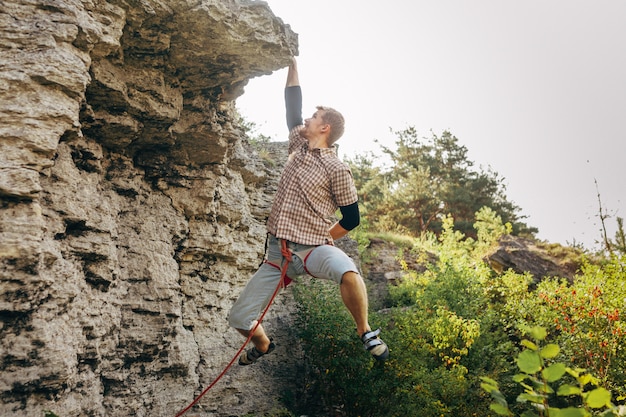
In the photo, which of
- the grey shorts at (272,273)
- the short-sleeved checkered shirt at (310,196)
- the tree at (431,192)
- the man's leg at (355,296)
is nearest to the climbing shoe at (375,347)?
the man's leg at (355,296)

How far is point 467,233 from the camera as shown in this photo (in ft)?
79.1

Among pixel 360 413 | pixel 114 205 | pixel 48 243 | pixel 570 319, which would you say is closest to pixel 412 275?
pixel 570 319

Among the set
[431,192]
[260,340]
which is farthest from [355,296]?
[431,192]

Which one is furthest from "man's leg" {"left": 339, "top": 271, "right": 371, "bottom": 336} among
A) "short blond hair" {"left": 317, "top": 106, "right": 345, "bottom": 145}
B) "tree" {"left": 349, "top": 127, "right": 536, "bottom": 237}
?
"tree" {"left": 349, "top": 127, "right": 536, "bottom": 237}

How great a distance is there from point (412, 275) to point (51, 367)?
30.6ft

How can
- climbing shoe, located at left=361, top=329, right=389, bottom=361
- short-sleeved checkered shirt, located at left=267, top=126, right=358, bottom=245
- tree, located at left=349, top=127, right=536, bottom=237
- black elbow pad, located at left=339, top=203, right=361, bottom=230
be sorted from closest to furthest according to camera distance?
climbing shoe, located at left=361, top=329, right=389, bottom=361
short-sleeved checkered shirt, located at left=267, top=126, right=358, bottom=245
black elbow pad, located at left=339, top=203, right=361, bottom=230
tree, located at left=349, top=127, right=536, bottom=237

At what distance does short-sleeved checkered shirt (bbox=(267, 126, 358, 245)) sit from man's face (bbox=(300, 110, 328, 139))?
0.68 ft

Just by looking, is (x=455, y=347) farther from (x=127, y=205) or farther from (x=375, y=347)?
(x=127, y=205)

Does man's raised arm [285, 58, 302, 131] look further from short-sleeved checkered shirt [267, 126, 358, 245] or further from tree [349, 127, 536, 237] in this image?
tree [349, 127, 536, 237]

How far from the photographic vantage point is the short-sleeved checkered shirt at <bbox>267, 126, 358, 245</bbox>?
4.39 metres

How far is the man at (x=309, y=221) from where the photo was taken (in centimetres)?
429

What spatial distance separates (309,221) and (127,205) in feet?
7.01

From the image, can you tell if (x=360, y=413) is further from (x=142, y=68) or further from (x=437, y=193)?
(x=437, y=193)

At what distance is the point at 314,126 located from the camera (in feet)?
15.7
